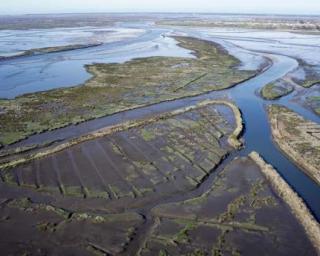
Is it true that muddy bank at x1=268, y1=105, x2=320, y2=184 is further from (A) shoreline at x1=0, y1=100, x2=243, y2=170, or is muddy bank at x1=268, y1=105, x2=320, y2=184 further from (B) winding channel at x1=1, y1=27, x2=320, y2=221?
(A) shoreline at x1=0, y1=100, x2=243, y2=170

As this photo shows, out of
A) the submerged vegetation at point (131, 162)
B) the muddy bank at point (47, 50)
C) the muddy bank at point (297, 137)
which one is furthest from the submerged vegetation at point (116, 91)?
the muddy bank at point (47, 50)

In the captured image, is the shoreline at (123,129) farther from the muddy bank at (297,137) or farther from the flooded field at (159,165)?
the muddy bank at (297,137)

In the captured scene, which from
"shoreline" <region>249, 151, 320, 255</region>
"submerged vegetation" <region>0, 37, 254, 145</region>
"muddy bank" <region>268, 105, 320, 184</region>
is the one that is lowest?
"submerged vegetation" <region>0, 37, 254, 145</region>

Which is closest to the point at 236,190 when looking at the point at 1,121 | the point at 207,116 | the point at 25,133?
the point at 207,116

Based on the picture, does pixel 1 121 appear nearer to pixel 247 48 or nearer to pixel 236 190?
pixel 236 190

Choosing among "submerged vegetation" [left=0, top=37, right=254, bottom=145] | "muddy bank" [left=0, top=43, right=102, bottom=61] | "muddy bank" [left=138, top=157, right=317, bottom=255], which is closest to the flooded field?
"muddy bank" [left=138, top=157, right=317, bottom=255]

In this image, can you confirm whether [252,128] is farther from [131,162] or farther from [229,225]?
[229,225]
